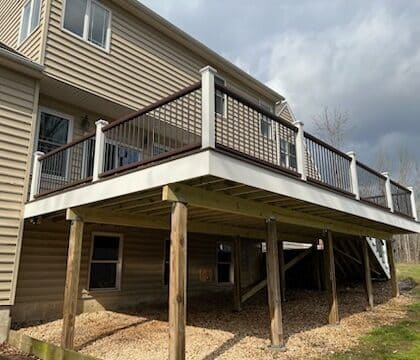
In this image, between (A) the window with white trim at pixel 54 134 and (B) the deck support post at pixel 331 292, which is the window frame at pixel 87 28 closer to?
(A) the window with white trim at pixel 54 134

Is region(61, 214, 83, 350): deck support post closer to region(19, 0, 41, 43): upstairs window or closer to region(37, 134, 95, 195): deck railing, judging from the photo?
region(37, 134, 95, 195): deck railing

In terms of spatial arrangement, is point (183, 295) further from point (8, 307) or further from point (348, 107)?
point (348, 107)

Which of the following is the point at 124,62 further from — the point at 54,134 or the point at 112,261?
the point at 112,261

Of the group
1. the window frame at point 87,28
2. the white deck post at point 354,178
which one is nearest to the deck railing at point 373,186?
the white deck post at point 354,178

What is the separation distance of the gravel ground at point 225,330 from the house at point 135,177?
1.72ft

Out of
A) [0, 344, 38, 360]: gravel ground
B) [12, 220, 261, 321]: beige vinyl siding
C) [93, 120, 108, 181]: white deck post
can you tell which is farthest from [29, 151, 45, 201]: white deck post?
[0, 344, 38, 360]: gravel ground

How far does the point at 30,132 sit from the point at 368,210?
856 cm

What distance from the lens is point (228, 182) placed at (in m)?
5.47

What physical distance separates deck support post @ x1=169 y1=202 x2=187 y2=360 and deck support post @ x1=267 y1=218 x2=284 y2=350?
2428 millimetres

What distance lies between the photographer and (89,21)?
10.3m

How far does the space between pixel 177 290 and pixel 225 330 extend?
12.1ft

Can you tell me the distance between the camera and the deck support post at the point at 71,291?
661 cm

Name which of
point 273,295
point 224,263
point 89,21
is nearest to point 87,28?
point 89,21

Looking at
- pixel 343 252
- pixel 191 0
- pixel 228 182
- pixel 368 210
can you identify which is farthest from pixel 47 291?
pixel 191 0
